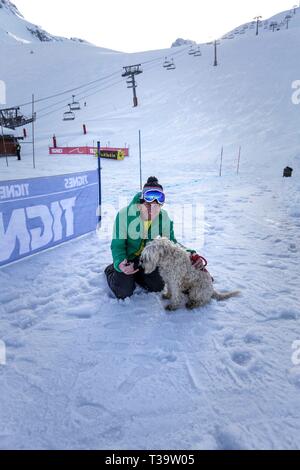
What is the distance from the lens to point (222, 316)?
12.3 feet

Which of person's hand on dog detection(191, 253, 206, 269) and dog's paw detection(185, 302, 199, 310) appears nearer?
person's hand on dog detection(191, 253, 206, 269)

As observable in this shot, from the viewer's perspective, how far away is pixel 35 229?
5.44 m

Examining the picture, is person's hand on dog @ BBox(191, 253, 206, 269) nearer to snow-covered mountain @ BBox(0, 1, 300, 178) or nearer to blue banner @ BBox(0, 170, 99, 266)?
blue banner @ BBox(0, 170, 99, 266)

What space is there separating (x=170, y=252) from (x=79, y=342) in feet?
4.88

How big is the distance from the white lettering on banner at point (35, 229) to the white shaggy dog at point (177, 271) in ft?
8.59

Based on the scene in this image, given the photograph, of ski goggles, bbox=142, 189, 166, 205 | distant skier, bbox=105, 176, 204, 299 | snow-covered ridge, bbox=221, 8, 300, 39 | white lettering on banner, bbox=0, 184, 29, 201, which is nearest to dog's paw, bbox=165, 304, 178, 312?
distant skier, bbox=105, 176, 204, 299

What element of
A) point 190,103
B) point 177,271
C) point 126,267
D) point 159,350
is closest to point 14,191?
point 126,267

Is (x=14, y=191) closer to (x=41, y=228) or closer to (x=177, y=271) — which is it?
(x=41, y=228)

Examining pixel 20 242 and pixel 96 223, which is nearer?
pixel 20 242

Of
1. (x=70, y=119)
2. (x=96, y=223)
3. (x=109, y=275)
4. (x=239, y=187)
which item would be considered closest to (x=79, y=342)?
(x=109, y=275)

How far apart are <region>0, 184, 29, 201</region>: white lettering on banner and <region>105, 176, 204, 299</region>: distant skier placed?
2.02 metres

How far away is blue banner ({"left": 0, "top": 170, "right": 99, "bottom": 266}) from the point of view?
4895 millimetres
